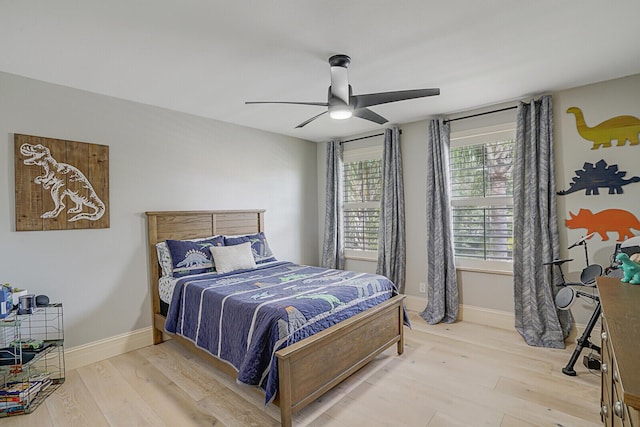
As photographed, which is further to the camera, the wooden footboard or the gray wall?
the gray wall

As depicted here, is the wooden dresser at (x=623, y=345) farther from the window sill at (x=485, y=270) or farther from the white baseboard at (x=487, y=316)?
the white baseboard at (x=487, y=316)

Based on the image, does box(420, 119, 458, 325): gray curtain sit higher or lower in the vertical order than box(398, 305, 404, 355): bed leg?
higher

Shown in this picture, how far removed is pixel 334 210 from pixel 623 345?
13.1ft

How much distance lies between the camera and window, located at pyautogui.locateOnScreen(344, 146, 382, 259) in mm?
4633

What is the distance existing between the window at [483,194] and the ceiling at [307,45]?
60 centimetres

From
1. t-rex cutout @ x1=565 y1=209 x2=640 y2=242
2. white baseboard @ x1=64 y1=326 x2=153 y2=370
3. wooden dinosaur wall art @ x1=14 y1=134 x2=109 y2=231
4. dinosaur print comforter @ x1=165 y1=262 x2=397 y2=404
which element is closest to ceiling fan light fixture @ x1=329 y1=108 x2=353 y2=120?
dinosaur print comforter @ x1=165 y1=262 x2=397 y2=404

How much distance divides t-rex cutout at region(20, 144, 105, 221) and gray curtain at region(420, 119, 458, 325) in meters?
3.51

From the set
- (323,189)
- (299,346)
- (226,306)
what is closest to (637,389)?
(299,346)

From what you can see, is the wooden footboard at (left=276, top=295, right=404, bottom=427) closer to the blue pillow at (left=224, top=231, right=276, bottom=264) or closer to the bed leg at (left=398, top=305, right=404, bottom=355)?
the bed leg at (left=398, top=305, right=404, bottom=355)

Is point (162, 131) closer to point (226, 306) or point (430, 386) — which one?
point (226, 306)

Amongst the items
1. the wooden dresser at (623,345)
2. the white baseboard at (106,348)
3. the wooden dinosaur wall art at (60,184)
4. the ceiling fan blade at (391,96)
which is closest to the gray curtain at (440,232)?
the ceiling fan blade at (391,96)

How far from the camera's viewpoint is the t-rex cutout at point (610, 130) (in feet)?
9.25

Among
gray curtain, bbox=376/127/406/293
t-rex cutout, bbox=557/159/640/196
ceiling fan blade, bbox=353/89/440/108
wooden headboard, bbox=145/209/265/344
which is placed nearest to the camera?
ceiling fan blade, bbox=353/89/440/108

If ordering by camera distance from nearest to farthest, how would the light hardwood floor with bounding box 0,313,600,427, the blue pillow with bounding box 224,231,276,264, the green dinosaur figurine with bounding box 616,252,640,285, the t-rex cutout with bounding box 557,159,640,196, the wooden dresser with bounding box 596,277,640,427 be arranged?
the wooden dresser with bounding box 596,277,640,427, the green dinosaur figurine with bounding box 616,252,640,285, the light hardwood floor with bounding box 0,313,600,427, the t-rex cutout with bounding box 557,159,640,196, the blue pillow with bounding box 224,231,276,264
